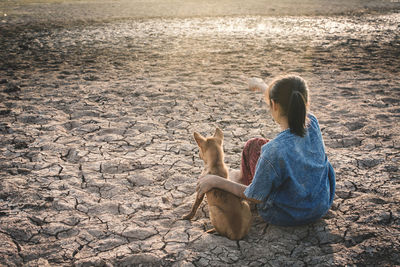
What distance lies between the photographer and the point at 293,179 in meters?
2.33

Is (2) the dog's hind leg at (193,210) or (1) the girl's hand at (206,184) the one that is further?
(2) the dog's hind leg at (193,210)

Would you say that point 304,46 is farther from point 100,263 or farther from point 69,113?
point 100,263

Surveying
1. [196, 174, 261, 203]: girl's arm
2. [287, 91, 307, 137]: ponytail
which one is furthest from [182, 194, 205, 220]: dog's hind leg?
[287, 91, 307, 137]: ponytail

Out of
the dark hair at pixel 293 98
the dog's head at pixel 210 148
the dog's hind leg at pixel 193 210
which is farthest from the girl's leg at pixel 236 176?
the dark hair at pixel 293 98

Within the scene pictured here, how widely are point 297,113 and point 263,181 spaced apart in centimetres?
51

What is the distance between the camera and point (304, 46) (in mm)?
9492

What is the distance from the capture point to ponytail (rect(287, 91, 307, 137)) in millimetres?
2172

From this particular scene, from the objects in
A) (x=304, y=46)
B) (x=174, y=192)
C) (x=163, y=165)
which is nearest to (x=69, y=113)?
(x=163, y=165)

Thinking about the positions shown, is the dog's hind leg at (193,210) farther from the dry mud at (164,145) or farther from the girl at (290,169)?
the girl at (290,169)

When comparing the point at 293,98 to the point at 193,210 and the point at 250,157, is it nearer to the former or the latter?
the point at 250,157

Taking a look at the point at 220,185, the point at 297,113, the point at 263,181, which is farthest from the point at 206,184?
the point at 297,113

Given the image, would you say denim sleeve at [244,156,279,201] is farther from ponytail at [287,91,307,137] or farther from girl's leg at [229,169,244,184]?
girl's leg at [229,169,244,184]

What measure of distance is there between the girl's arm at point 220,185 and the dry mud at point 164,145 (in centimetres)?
38

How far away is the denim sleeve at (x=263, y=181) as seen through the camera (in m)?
2.31
